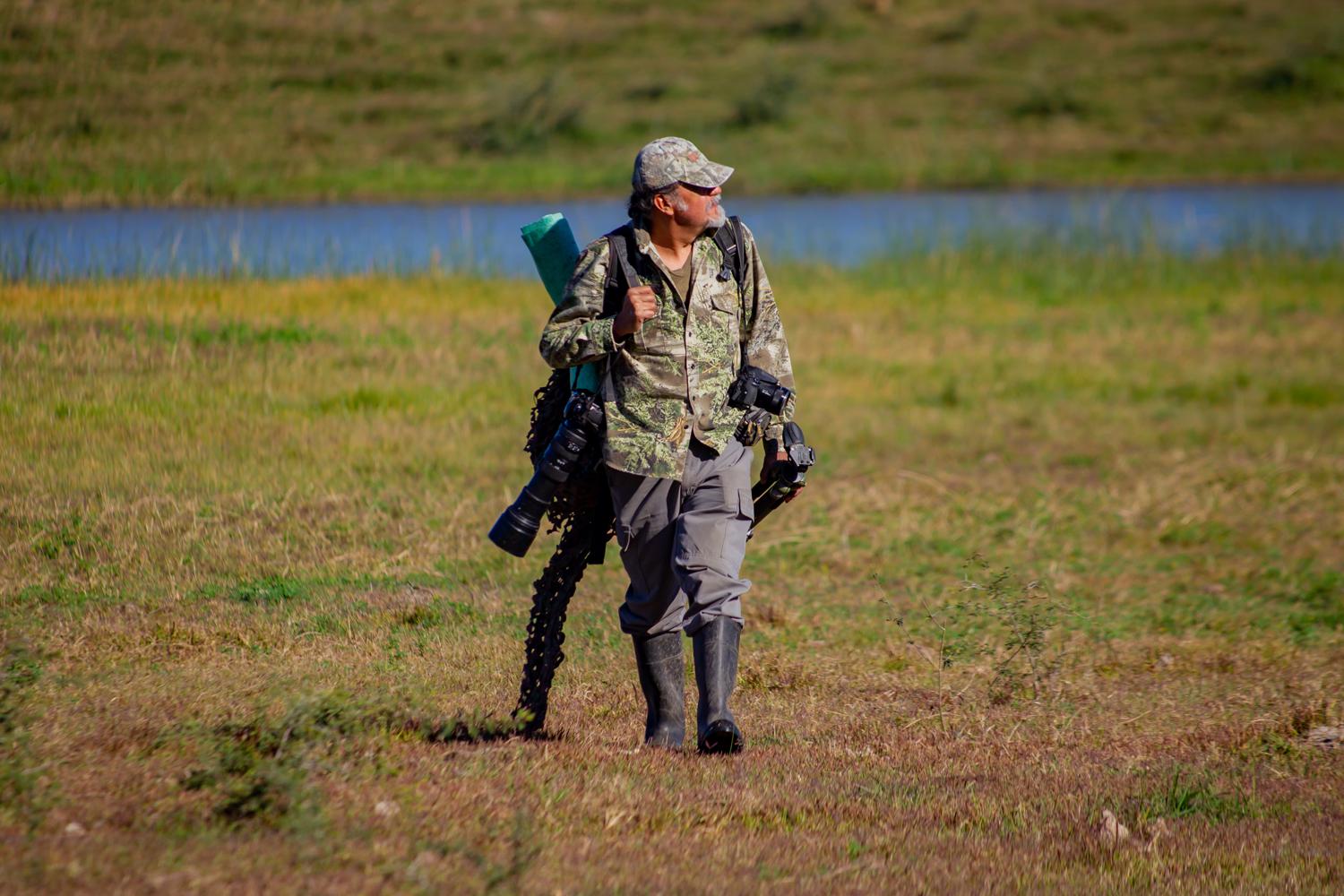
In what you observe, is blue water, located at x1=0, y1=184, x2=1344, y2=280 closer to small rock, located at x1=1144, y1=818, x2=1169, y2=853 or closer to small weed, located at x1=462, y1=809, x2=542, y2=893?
small weed, located at x1=462, y1=809, x2=542, y2=893

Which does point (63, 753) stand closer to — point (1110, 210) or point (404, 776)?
point (404, 776)

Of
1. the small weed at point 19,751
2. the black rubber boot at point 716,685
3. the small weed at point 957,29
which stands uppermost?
→ the small weed at point 957,29

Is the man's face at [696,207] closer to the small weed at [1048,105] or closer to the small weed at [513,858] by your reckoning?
the small weed at [513,858]

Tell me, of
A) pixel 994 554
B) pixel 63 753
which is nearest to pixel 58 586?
pixel 63 753

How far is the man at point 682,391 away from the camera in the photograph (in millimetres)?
5105

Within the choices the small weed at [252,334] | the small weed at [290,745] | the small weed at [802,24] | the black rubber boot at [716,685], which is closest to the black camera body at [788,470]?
the black rubber boot at [716,685]

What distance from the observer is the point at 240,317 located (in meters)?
12.5

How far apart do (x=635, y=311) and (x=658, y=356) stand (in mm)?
282

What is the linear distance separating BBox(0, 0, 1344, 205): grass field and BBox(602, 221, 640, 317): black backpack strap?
7.57 m

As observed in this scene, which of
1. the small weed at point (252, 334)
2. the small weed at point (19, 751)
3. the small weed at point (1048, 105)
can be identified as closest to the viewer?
the small weed at point (19, 751)

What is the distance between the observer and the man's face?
5.08 m

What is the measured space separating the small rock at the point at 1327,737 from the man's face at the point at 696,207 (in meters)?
3.24

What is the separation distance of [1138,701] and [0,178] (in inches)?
343

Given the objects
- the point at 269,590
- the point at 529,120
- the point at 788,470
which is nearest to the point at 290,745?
the point at 788,470
